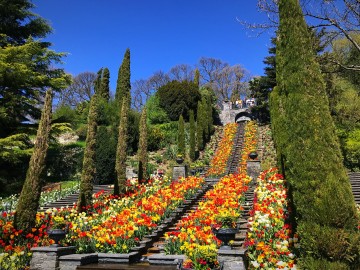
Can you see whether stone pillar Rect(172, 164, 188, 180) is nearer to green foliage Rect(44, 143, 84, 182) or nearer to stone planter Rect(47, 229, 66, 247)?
green foliage Rect(44, 143, 84, 182)

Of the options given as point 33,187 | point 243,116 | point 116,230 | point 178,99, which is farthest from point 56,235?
point 243,116

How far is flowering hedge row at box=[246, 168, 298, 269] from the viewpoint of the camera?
5887 mm

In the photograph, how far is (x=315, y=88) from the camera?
19.4 feet

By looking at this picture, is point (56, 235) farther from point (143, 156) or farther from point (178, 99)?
point (178, 99)

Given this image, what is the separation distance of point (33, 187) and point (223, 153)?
19.0 metres

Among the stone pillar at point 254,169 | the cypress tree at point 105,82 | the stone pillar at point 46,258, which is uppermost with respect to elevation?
the cypress tree at point 105,82

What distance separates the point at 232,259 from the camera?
18.2 feet

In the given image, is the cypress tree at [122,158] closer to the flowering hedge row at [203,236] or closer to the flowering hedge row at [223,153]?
the flowering hedge row at [203,236]

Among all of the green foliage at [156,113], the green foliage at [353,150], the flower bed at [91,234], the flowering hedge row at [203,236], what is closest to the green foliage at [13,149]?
the flower bed at [91,234]

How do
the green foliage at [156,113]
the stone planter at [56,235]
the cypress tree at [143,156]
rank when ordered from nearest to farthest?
the stone planter at [56,235] < the cypress tree at [143,156] < the green foliage at [156,113]

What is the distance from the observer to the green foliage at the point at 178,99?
3444 cm

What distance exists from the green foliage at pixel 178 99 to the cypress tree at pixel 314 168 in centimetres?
2790

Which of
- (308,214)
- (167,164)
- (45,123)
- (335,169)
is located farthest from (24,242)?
(167,164)

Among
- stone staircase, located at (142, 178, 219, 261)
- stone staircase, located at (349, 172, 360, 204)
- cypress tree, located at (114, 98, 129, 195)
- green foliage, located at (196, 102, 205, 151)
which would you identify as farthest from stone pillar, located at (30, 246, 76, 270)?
green foliage, located at (196, 102, 205, 151)
